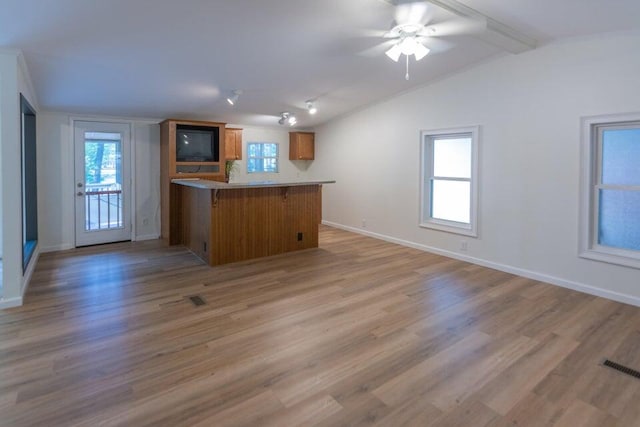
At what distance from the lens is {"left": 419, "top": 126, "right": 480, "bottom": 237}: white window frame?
16.1ft

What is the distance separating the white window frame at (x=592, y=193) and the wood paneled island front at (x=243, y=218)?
10.8ft

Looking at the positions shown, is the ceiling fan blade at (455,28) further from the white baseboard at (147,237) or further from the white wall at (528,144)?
the white baseboard at (147,237)

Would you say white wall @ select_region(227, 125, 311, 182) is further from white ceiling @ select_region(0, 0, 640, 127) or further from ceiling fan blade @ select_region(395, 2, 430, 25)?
ceiling fan blade @ select_region(395, 2, 430, 25)

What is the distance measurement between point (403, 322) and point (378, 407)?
1147 mm

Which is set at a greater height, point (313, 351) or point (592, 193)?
point (592, 193)

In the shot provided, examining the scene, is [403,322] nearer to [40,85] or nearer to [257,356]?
[257,356]

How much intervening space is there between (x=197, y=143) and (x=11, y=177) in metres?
3.03

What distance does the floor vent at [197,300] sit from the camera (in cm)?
349

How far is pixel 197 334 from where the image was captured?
2857mm

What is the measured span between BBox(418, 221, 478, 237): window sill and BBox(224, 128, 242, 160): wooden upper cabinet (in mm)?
3668

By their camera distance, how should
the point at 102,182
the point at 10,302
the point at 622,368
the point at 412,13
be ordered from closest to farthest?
the point at 622,368
the point at 412,13
the point at 10,302
the point at 102,182

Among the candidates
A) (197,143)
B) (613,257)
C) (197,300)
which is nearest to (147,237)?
(197,143)

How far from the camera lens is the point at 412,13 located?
10.6 ft

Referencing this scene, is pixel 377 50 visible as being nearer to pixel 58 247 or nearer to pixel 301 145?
pixel 301 145
